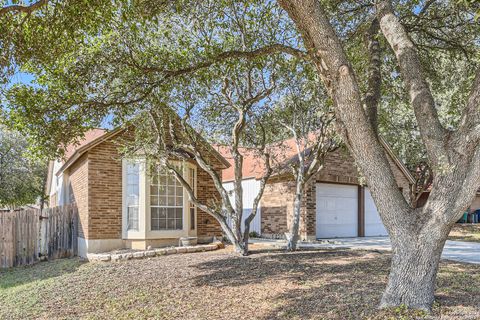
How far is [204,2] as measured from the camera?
777cm

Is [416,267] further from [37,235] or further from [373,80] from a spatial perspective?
[37,235]

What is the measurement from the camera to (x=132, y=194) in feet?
38.0

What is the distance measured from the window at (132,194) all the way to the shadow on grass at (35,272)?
1.77 meters

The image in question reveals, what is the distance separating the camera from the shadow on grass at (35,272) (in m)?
8.92

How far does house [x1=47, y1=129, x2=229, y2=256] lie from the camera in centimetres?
1112

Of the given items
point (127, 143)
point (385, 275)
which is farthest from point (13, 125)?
point (385, 275)

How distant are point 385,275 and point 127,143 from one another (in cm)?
735

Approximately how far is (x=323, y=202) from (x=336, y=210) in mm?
864

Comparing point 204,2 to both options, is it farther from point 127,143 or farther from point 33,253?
point 33,253

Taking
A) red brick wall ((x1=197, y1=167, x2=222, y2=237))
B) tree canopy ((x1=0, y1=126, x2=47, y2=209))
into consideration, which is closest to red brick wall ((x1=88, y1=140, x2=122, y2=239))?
red brick wall ((x1=197, y1=167, x2=222, y2=237))

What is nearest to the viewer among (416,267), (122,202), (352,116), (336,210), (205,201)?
(416,267)

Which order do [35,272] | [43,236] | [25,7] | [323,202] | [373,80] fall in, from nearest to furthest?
[25,7] < [373,80] < [35,272] < [43,236] < [323,202]

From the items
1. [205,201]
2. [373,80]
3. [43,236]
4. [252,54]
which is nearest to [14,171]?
→ [43,236]

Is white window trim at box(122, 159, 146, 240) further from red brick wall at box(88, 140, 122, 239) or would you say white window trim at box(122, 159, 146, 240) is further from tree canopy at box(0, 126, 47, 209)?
tree canopy at box(0, 126, 47, 209)
